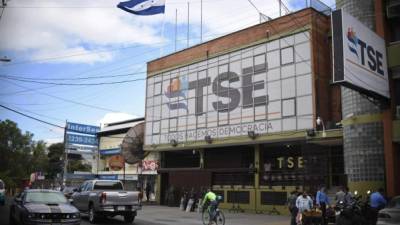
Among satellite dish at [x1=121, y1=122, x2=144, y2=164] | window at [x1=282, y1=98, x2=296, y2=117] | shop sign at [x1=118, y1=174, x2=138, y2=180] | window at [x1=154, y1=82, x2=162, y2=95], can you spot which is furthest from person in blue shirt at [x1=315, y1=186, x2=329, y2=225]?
shop sign at [x1=118, y1=174, x2=138, y2=180]

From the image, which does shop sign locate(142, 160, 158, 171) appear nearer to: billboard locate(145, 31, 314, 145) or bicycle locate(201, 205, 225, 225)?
billboard locate(145, 31, 314, 145)

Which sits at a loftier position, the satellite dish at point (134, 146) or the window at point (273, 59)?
the window at point (273, 59)

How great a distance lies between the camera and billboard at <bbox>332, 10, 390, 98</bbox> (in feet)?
63.3

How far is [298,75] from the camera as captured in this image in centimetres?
2900

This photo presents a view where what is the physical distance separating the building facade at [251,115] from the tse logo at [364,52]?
213 inches

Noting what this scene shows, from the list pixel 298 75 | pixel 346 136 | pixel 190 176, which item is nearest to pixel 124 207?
pixel 346 136

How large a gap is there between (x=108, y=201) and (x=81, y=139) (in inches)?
1459

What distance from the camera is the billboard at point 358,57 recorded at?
63.3ft

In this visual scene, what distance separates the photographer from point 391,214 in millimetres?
15227

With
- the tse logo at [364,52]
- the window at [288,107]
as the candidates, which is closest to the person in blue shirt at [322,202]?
the tse logo at [364,52]

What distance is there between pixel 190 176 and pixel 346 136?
16.0 metres

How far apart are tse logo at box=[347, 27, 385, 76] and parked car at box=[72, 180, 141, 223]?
10.9 m

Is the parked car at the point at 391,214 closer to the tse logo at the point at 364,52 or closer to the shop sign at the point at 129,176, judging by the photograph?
the tse logo at the point at 364,52

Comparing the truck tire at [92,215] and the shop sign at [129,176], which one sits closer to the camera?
the truck tire at [92,215]
